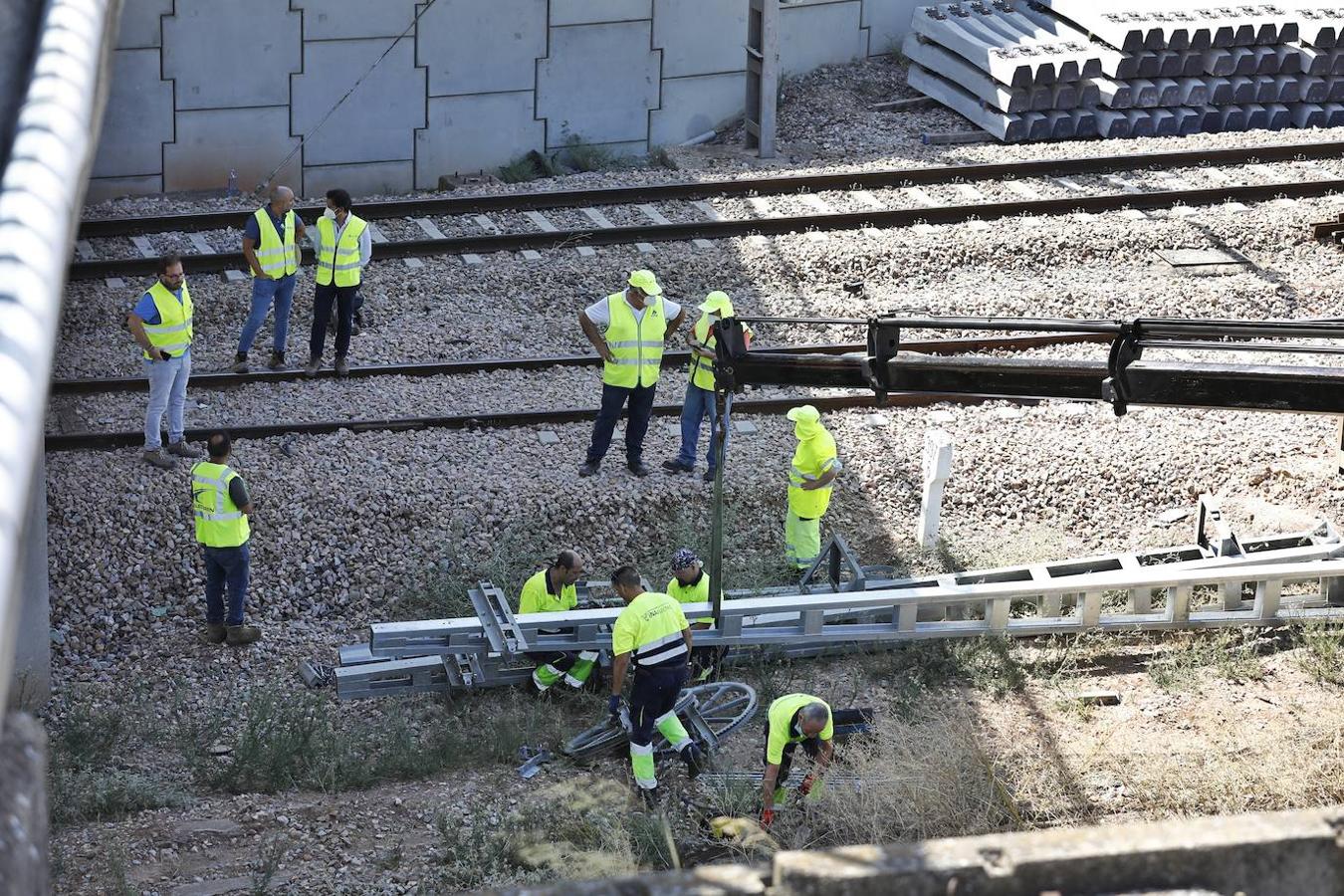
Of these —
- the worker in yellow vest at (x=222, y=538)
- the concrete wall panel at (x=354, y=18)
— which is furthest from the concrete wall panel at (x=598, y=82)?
the worker in yellow vest at (x=222, y=538)

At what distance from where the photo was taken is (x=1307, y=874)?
18.2ft

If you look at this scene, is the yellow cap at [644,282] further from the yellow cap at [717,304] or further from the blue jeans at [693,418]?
the blue jeans at [693,418]

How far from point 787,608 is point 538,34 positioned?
1046 centimetres

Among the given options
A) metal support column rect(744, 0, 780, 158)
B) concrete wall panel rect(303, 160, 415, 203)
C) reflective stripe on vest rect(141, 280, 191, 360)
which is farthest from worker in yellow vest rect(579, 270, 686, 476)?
metal support column rect(744, 0, 780, 158)

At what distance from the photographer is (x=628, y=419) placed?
12867 millimetres

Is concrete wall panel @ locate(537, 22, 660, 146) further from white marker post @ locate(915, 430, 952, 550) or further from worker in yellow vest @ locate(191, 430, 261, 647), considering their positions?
worker in yellow vest @ locate(191, 430, 261, 647)

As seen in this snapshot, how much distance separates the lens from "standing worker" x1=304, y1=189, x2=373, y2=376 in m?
13.6

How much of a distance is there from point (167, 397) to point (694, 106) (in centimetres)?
984

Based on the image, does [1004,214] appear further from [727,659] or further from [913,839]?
[913,839]

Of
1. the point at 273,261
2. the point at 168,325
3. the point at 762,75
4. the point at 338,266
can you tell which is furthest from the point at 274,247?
the point at 762,75

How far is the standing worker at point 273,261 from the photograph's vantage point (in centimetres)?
1380

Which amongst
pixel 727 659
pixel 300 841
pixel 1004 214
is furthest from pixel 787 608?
pixel 1004 214

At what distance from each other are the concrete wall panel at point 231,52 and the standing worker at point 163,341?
6253 mm

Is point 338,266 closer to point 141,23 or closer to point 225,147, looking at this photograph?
point 225,147
